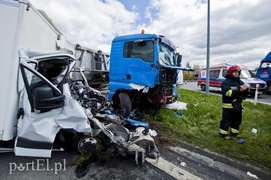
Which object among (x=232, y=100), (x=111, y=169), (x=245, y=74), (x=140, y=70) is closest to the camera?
(x=111, y=169)

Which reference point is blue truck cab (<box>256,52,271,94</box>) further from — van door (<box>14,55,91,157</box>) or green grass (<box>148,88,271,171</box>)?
van door (<box>14,55,91,157</box>)

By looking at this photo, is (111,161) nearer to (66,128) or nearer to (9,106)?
(66,128)

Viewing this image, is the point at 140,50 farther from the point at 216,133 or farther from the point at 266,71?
the point at 266,71

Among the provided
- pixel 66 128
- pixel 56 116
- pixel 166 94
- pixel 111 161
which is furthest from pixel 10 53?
pixel 166 94

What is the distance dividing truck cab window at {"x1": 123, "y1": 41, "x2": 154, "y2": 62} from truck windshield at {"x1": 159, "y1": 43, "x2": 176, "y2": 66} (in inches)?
12.2

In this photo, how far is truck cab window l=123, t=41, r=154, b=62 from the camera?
4.45 m

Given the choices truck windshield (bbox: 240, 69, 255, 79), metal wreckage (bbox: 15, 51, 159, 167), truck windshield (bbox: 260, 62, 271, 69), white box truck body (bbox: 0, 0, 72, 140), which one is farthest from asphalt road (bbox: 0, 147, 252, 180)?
truck windshield (bbox: 260, 62, 271, 69)

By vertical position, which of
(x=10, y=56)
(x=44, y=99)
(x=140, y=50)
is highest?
(x=140, y=50)

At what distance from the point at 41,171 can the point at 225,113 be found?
366 cm

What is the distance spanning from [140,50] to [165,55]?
33.3 inches

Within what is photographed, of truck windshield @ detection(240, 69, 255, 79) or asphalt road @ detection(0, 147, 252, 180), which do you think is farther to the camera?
truck windshield @ detection(240, 69, 255, 79)

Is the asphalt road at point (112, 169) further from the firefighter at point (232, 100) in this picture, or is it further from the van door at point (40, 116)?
the firefighter at point (232, 100)

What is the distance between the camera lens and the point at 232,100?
341 centimetres

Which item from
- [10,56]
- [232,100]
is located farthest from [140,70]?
[10,56]
